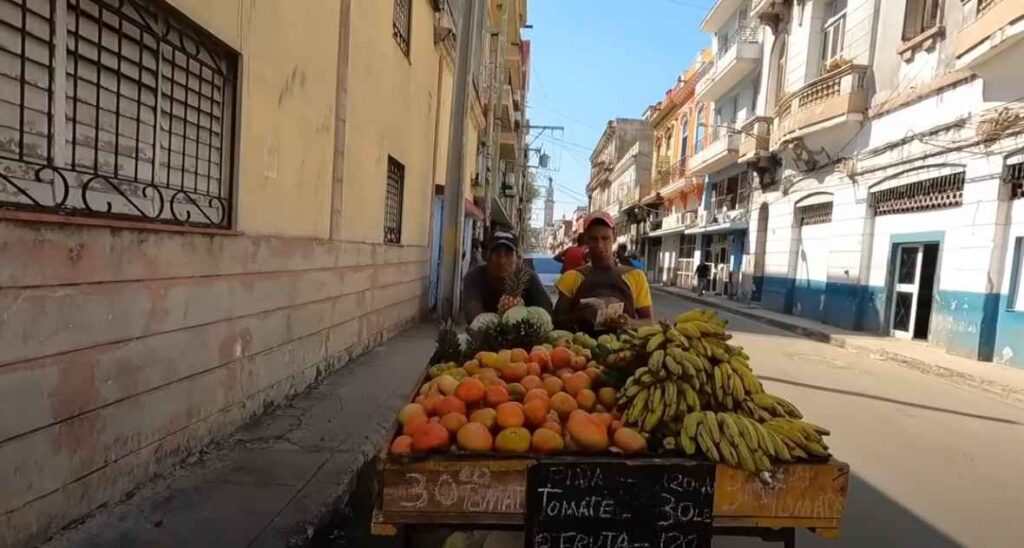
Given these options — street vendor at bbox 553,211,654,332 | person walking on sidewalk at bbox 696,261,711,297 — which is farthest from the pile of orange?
person walking on sidewalk at bbox 696,261,711,297

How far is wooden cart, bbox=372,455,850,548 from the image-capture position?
1886 mm

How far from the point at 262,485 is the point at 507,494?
2.22m

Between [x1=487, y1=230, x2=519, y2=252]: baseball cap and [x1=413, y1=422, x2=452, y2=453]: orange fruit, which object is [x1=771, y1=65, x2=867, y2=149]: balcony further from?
[x1=413, y1=422, x2=452, y2=453]: orange fruit

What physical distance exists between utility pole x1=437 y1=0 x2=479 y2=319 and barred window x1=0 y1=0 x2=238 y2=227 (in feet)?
20.5

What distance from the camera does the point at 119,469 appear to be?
3.08 metres

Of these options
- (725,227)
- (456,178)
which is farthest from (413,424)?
(725,227)

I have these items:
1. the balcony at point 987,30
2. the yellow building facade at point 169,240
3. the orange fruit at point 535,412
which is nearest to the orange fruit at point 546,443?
the orange fruit at point 535,412

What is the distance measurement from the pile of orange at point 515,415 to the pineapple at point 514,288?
100 centimetres

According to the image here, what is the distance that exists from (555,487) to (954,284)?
475 inches

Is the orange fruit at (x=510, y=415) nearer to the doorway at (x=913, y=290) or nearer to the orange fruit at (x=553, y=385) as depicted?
the orange fruit at (x=553, y=385)

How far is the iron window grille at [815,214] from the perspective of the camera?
1642cm

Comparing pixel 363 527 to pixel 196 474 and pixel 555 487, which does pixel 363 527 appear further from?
pixel 555 487

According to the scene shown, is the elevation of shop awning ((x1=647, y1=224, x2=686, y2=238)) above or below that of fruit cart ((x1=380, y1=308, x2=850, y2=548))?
above

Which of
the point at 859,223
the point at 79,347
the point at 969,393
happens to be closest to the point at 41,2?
the point at 79,347
